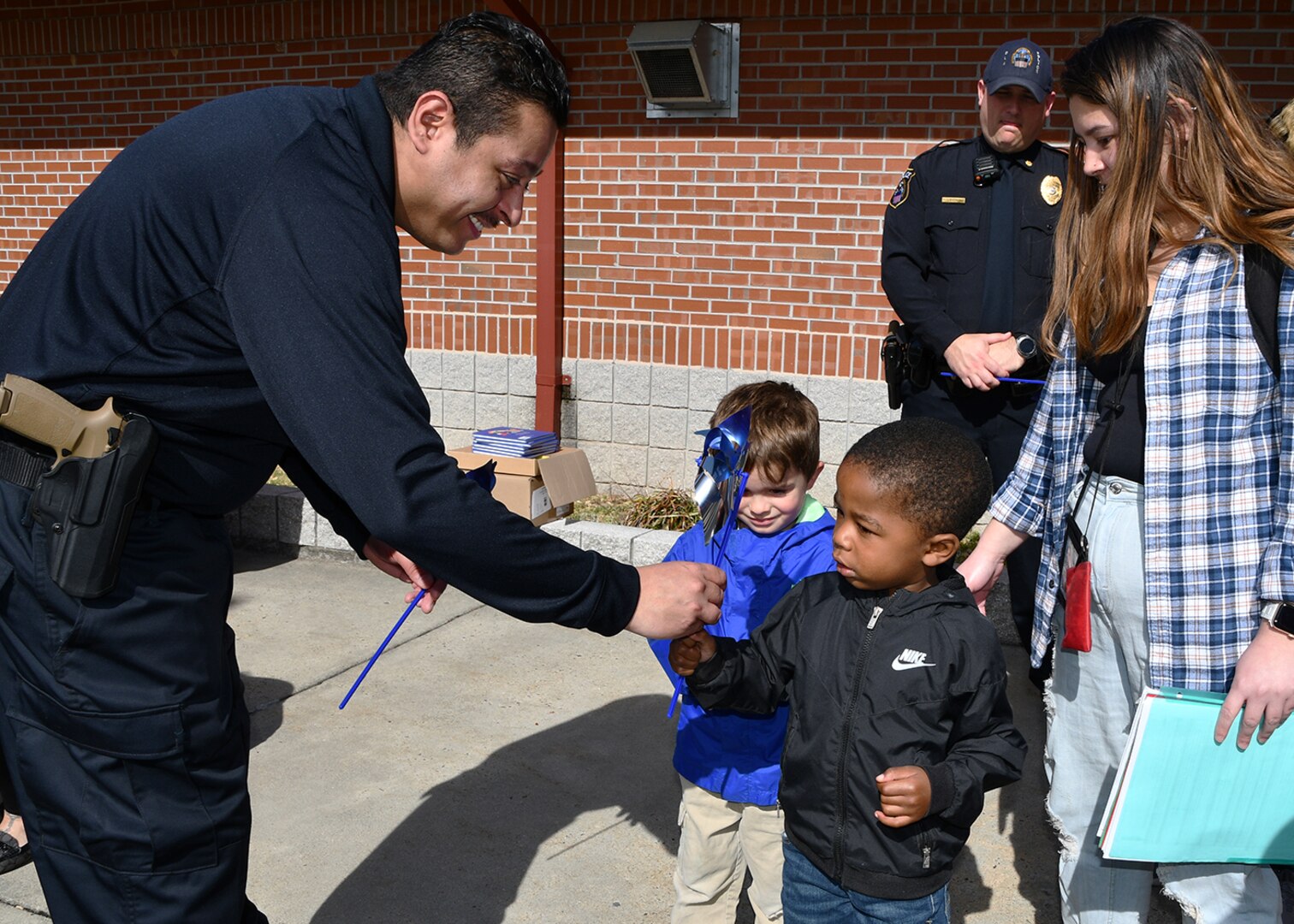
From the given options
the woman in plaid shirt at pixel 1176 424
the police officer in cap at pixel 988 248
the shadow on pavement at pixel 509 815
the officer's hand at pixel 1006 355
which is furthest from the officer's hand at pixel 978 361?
the shadow on pavement at pixel 509 815

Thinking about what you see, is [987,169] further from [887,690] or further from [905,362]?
[887,690]

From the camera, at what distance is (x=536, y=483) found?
21.2ft

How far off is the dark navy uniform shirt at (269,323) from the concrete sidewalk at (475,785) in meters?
1.60

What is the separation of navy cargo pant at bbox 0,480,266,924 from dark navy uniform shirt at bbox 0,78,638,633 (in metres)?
0.19

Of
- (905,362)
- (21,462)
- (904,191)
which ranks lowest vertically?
(905,362)

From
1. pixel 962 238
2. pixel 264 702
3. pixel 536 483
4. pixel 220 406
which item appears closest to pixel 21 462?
pixel 220 406

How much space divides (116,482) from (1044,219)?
11.6ft

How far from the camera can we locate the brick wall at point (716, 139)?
21.3 ft

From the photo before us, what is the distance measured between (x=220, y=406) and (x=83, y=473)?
24 cm

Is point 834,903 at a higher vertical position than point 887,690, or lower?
lower

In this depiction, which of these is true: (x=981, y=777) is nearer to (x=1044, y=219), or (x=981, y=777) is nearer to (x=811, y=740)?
(x=811, y=740)

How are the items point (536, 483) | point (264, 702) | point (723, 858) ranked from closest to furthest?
point (723, 858) < point (264, 702) < point (536, 483)

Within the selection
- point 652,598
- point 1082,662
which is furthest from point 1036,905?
point 652,598

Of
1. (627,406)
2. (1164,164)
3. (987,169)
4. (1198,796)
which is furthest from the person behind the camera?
(627,406)
